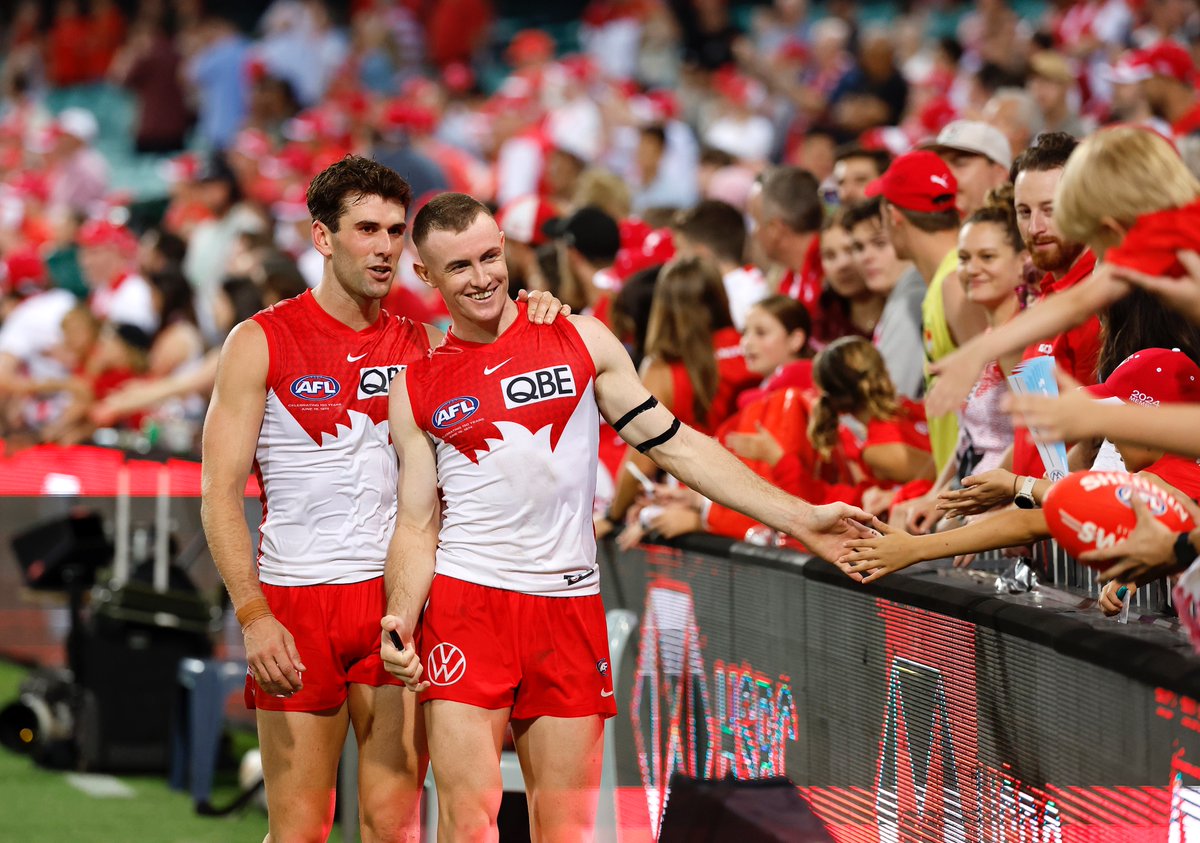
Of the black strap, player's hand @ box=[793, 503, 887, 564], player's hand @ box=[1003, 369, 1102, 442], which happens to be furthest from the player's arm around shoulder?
player's hand @ box=[1003, 369, 1102, 442]

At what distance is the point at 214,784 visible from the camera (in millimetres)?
8109

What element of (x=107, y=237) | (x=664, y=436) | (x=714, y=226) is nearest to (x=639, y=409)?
(x=664, y=436)

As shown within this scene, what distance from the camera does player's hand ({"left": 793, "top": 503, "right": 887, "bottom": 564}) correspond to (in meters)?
4.38

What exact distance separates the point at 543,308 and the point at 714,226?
329 cm

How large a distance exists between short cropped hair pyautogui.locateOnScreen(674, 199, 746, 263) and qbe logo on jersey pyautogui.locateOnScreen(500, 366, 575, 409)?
11.0 feet

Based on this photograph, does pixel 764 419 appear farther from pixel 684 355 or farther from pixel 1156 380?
pixel 1156 380

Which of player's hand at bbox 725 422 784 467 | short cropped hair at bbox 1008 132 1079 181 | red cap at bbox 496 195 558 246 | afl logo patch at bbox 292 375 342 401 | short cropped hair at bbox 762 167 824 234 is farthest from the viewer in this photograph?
red cap at bbox 496 195 558 246

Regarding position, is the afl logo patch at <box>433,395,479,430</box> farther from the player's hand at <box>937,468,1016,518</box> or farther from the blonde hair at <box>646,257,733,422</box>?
the blonde hair at <box>646,257,733,422</box>

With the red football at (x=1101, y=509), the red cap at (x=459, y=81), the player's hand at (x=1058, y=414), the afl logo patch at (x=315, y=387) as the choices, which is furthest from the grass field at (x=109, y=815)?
the red cap at (x=459, y=81)

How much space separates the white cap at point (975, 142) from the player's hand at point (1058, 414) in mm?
3412

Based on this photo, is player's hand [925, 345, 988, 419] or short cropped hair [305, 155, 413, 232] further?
short cropped hair [305, 155, 413, 232]

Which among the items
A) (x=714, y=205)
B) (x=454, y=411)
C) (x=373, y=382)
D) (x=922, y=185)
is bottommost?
(x=454, y=411)

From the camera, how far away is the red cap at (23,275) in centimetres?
1313

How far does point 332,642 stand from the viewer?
4676 mm
